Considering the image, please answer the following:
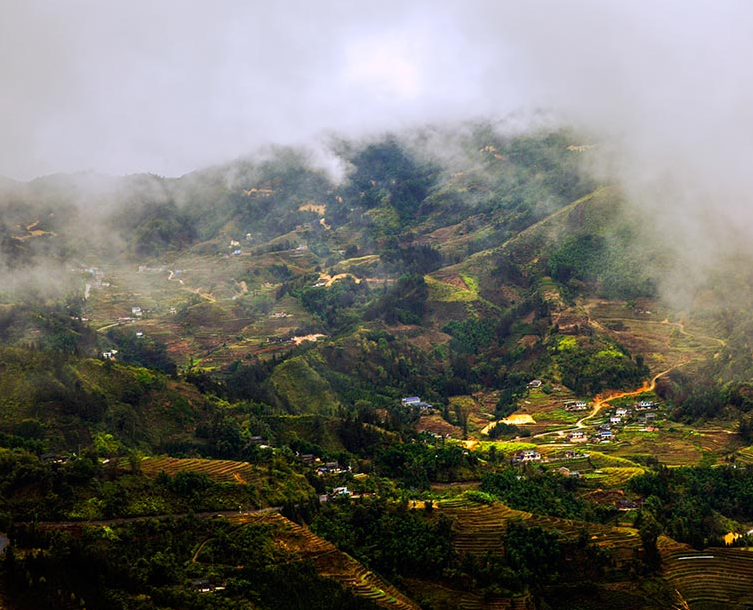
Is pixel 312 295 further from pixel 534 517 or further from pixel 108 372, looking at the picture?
pixel 534 517

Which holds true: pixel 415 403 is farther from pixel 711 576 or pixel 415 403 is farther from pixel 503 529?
pixel 711 576

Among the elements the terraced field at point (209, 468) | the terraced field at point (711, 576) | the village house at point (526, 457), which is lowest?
the terraced field at point (711, 576)

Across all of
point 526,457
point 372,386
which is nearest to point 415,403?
point 372,386

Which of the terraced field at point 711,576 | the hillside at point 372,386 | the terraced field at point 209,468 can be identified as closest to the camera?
the terraced field at point 711,576

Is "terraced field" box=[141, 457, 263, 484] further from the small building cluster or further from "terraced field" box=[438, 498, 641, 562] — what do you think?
the small building cluster

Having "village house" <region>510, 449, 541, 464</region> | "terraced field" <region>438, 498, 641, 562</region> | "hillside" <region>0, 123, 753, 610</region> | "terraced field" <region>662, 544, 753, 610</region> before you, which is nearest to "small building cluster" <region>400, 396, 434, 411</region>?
"hillside" <region>0, 123, 753, 610</region>

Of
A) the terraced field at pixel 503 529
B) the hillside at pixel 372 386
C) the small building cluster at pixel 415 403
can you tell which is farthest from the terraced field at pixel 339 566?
the small building cluster at pixel 415 403

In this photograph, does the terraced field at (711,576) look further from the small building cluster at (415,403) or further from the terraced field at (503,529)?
the small building cluster at (415,403)

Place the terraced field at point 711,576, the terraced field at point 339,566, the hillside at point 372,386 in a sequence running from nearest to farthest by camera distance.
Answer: the terraced field at point 339,566 < the terraced field at point 711,576 < the hillside at point 372,386
